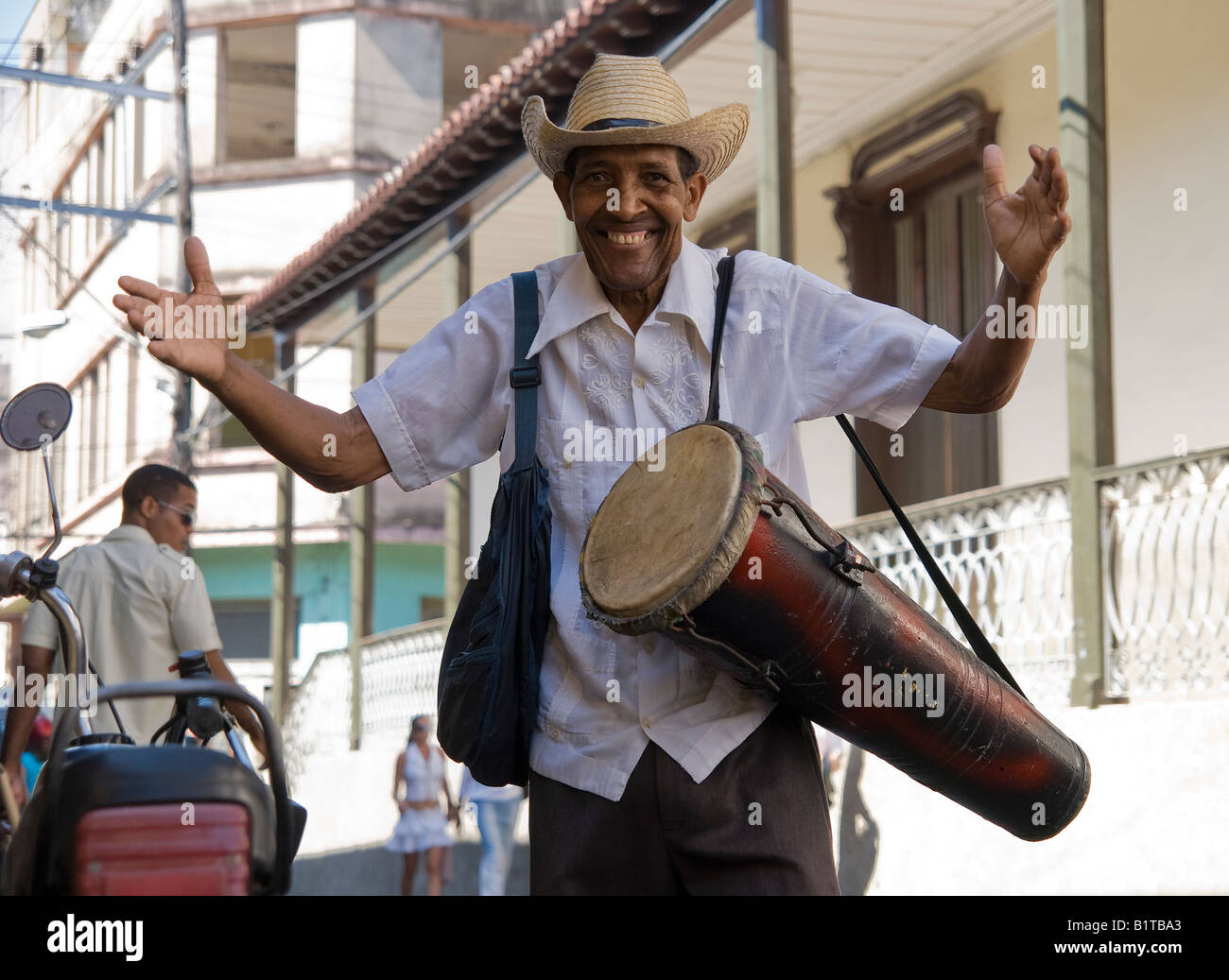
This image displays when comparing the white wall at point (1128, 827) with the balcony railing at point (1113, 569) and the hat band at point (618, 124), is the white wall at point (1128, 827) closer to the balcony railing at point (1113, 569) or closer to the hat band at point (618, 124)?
the balcony railing at point (1113, 569)

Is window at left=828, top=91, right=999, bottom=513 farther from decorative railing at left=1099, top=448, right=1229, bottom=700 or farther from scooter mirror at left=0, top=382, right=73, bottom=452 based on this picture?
scooter mirror at left=0, top=382, right=73, bottom=452

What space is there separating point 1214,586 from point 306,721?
1296 cm

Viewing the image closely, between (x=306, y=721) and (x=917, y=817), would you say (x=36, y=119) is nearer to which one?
(x=306, y=721)

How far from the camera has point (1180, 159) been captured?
8.61 m

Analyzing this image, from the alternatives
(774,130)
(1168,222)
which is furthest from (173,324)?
(1168,222)

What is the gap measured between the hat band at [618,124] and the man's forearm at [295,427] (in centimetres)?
68

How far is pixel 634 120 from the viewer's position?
2.82 meters

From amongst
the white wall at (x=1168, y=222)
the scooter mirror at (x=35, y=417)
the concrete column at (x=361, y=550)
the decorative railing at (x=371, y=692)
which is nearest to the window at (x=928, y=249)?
the white wall at (x=1168, y=222)

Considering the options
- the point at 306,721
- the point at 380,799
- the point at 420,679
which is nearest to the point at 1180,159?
the point at 420,679

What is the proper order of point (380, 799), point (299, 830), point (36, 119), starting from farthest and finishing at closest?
point (36, 119), point (380, 799), point (299, 830)

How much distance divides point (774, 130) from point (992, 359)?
673cm

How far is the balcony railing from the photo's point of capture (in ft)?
21.9

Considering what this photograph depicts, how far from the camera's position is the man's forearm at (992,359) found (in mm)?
2730

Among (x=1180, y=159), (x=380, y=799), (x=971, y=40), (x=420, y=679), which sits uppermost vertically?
(x=971, y=40)
